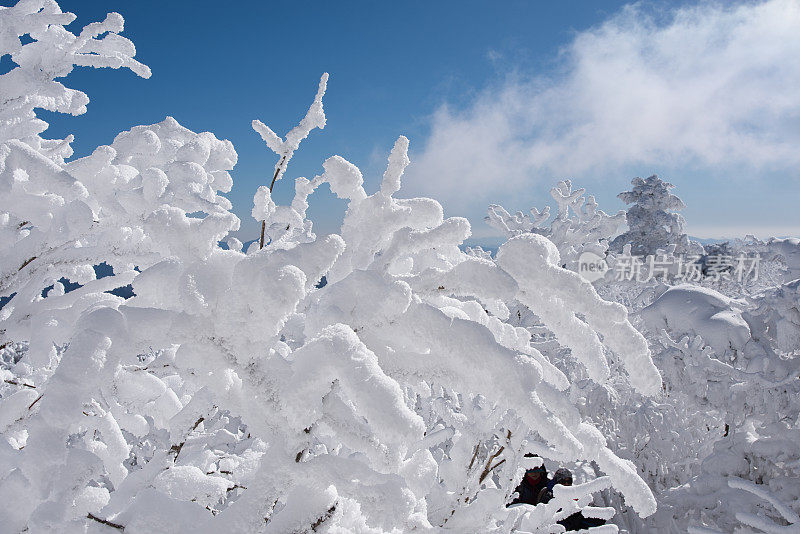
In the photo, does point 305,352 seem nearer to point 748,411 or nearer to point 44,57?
point 44,57

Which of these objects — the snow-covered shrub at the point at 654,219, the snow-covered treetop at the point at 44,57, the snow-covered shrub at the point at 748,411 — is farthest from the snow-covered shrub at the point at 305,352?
the snow-covered shrub at the point at 654,219

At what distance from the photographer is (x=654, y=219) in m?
24.9

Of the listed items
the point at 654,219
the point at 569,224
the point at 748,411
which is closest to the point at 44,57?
the point at 748,411

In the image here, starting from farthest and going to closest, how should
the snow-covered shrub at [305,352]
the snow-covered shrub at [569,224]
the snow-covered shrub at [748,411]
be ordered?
the snow-covered shrub at [569,224] → the snow-covered shrub at [748,411] → the snow-covered shrub at [305,352]

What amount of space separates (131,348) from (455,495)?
59.0 inches

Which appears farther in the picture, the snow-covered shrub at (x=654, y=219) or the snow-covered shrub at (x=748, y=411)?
the snow-covered shrub at (x=654, y=219)

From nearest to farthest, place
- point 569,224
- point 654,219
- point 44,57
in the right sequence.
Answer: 1. point 44,57
2. point 569,224
3. point 654,219

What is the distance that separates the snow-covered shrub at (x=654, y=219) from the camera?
2436 cm

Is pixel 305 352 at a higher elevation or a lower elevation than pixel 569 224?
lower

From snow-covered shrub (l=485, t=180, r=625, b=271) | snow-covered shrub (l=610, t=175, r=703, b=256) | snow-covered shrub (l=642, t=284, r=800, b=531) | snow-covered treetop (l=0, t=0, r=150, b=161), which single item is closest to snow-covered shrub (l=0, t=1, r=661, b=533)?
A: snow-covered treetop (l=0, t=0, r=150, b=161)

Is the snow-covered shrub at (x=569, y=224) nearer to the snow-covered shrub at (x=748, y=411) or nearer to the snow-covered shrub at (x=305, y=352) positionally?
the snow-covered shrub at (x=748, y=411)

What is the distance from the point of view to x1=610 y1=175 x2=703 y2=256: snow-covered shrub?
79.9ft

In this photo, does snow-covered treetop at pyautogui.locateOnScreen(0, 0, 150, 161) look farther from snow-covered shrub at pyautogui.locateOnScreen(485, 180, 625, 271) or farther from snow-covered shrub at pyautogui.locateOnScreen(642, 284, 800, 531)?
snow-covered shrub at pyautogui.locateOnScreen(485, 180, 625, 271)

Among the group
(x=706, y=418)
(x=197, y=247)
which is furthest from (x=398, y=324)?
(x=706, y=418)
